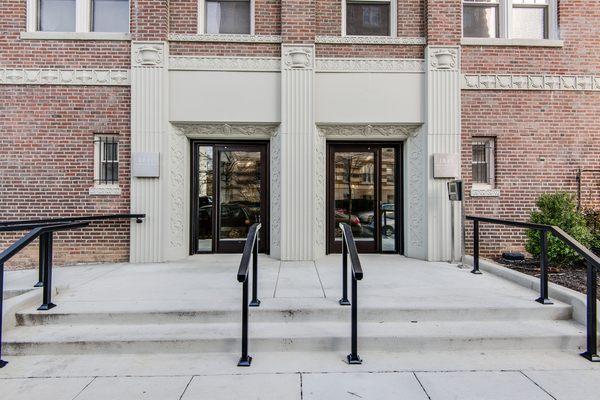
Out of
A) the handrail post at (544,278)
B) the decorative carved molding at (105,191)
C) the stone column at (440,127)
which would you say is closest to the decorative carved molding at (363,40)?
the stone column at (440,127)

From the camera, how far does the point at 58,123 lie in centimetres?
701

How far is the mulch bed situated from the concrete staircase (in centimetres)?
117

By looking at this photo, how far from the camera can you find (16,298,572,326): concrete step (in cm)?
411

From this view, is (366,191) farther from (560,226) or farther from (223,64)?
(223,64)

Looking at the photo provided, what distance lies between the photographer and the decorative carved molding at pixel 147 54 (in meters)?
6.94

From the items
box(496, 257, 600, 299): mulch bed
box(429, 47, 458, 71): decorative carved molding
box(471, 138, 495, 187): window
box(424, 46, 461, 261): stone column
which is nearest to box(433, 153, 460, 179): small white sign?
box(424, 46, 461, 261): stone column

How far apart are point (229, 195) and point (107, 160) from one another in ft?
8.42

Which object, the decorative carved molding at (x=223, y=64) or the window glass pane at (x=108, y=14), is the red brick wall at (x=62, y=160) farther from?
the window glass pane at (x=108, y=14)

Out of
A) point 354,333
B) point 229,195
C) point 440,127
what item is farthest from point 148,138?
point 440,127

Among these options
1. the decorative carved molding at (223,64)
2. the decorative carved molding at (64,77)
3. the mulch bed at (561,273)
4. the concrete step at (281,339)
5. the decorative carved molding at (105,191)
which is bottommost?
the concrete step at (281,339)

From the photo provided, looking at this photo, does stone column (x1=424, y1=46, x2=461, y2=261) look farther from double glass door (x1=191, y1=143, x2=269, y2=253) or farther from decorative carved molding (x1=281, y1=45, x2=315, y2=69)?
double glass door (x1=191, y1=143, x2=269, y2=253)

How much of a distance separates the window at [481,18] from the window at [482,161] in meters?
2.39

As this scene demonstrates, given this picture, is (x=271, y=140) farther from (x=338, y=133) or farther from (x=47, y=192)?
(x=47, y=192)

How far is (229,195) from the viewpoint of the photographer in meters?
7.64
